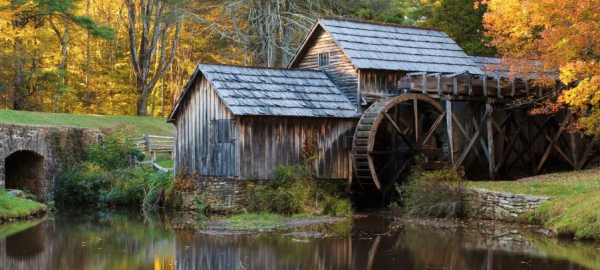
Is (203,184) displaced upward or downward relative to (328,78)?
downward

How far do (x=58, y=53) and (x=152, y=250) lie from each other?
87.6 ft

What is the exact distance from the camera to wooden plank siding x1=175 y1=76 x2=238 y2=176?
2242 centimetres

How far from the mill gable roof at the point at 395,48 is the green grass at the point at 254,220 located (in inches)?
231

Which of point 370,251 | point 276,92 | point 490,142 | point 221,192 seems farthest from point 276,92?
point 370,251

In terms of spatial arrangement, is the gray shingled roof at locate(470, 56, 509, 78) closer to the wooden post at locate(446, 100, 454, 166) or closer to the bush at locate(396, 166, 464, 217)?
the wooden post at locate(446, 100, 454, 166)

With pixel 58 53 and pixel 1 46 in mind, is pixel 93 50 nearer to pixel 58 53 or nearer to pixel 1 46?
pixel 58 53

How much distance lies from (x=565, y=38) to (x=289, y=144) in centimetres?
823

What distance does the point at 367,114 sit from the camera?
2252 cm

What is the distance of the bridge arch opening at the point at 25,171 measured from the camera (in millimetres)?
27675

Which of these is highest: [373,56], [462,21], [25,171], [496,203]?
[462,21]

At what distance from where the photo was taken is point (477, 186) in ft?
67.4

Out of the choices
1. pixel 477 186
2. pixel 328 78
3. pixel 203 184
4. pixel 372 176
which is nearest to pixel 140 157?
pixel 203 184

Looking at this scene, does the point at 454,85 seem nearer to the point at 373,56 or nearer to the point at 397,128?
the point at 397,128

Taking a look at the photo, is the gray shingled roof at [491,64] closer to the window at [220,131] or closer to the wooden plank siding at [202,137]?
the window at [220,131]
